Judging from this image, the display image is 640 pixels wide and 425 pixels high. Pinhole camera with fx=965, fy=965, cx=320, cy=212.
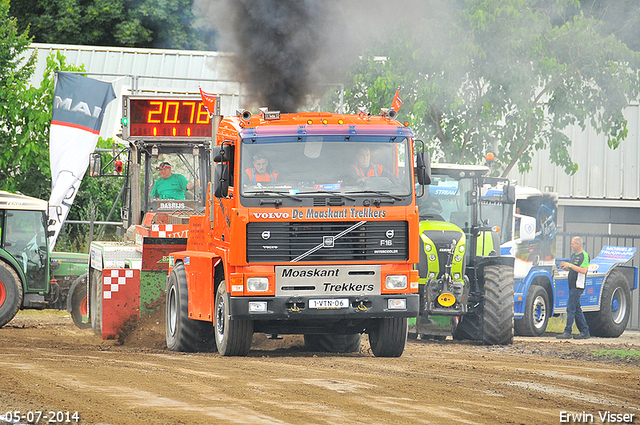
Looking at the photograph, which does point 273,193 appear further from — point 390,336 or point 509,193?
point 509,193

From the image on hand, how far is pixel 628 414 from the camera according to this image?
769cm

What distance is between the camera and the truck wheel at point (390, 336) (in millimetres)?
11549

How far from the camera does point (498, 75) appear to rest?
19.8 m

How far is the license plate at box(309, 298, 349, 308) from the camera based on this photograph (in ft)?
34.9

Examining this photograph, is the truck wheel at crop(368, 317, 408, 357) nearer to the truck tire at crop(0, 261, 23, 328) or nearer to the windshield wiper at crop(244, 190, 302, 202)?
the windshield wiper at crop(244, 190, 302, 202)

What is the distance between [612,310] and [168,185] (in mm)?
10011

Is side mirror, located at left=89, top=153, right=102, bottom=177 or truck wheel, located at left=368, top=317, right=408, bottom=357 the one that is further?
side mirror, located at left=89, top=153, right=102, bottom=177

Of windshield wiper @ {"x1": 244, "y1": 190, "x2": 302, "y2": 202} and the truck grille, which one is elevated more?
windshield wiper @ {"x1": 244, "y1": 190, "x2": 302, "y2": 202}

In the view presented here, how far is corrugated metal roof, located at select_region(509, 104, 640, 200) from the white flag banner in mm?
12837

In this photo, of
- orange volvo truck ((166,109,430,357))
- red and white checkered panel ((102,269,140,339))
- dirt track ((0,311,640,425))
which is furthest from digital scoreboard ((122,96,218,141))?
orange volvo truck ((166,109,430,357))

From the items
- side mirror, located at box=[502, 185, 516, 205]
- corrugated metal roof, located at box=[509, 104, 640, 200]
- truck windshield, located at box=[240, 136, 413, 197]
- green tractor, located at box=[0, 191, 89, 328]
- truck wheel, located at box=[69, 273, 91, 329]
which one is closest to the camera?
truck windshield, located at box=[240, 136, 413, 197]

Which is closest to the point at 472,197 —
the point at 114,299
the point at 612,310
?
the point at 114,299

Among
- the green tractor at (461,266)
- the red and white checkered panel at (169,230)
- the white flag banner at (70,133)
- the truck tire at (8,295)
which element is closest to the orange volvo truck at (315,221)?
the green tractor at (461,266)

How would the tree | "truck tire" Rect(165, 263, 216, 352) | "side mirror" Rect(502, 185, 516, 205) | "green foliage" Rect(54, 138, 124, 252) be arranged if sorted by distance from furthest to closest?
"green foliage" Rect(54, 138, 124, 252)
the tree
"side mirror" Rect(502, 185, 516, 205)
"truck tire" Rect(165, 263, 216, 352)
